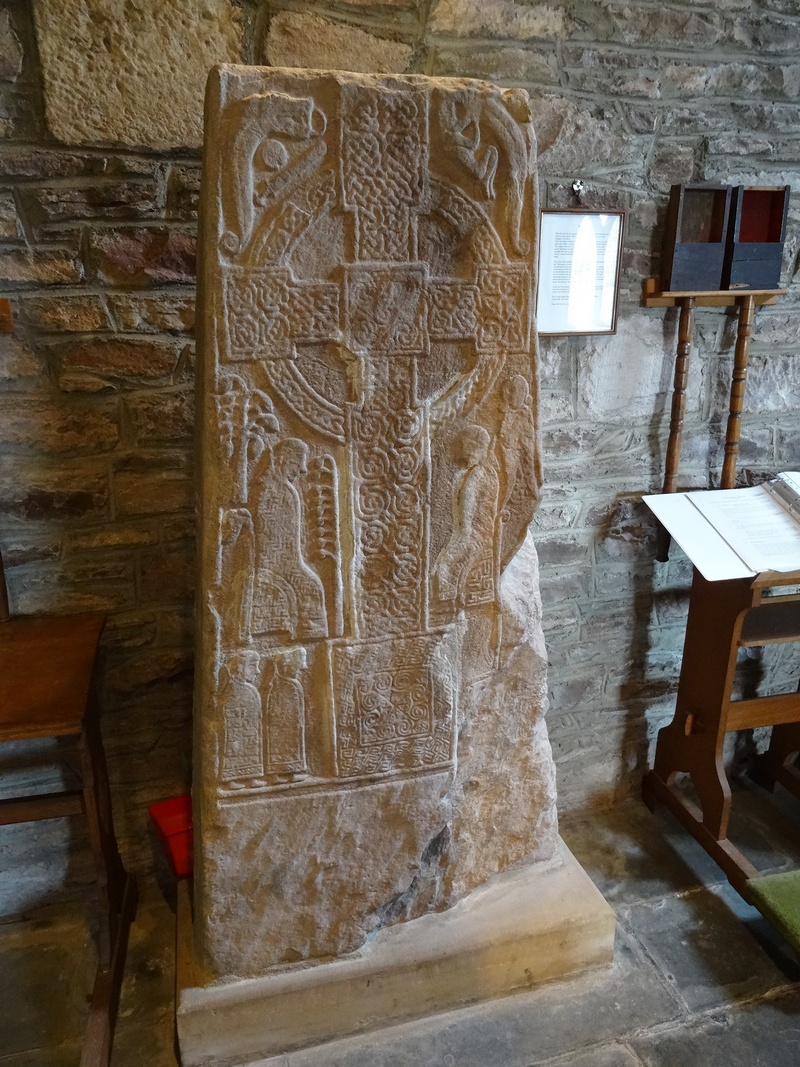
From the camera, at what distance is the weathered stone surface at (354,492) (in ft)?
4.50

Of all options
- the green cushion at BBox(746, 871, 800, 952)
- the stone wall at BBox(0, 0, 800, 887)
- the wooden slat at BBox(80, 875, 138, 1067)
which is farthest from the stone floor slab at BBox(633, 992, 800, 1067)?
the wooden slat at BBox(80, 875, 138, 1067)

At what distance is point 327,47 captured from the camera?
1854 millimetres

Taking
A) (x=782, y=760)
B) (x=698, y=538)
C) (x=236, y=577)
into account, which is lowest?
(x=782, y=760)

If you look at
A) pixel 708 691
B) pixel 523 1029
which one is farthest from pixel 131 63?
pixel 523 1029

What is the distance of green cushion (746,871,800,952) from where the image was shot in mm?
2002

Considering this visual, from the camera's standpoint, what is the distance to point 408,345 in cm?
148

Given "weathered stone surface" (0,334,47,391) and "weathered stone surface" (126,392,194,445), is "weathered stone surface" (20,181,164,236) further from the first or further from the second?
"weathered stone surface" (126,392,194,445)

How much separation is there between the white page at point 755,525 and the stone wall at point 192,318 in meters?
0.18

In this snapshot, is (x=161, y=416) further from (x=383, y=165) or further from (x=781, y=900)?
(x=781, y=900)

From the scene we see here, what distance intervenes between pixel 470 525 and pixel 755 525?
1077mm

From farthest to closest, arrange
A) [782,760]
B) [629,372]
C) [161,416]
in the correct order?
[782,760]
[629,372]
[161,416]

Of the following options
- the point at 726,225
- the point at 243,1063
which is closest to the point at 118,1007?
the point at 243,1063

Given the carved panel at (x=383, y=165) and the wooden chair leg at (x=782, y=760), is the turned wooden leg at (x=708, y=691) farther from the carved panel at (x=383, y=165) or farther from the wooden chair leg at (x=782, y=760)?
the carved panel at (x=383, y=165)

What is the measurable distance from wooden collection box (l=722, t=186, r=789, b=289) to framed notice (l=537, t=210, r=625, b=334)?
343mm
